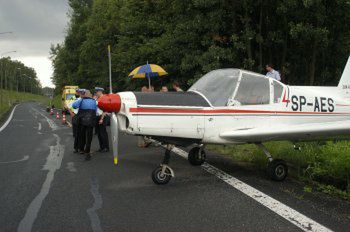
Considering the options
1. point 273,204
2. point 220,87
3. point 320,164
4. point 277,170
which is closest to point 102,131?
point 220,87

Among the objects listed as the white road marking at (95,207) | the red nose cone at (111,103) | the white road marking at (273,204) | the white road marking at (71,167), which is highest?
the red nose cone at (111,103)

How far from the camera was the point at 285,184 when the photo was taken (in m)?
7.51

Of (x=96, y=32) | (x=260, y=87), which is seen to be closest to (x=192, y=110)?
(x=260, y=87)

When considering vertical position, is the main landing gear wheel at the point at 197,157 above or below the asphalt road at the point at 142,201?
above

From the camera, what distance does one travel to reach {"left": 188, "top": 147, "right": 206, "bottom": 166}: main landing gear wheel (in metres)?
9.48

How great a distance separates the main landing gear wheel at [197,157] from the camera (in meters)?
9.48

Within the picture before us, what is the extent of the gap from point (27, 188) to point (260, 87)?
495cm

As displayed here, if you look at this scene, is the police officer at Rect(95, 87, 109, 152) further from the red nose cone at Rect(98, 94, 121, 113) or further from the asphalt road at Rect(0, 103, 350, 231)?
the red nose cone at Rect(98, 94, 121, 113)

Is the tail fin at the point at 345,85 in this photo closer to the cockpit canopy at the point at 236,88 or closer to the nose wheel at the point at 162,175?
the cockpit canopy at the point at 236,88

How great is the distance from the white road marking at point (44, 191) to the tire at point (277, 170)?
406 cm

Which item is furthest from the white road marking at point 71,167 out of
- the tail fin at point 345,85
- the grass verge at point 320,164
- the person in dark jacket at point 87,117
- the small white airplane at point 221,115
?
the tail fin at point 345,85

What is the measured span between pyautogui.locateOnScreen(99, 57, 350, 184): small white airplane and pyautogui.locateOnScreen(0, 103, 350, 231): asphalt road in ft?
2.26

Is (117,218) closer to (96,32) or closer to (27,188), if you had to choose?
(27,188)

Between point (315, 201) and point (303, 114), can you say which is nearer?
point (315, 201)
